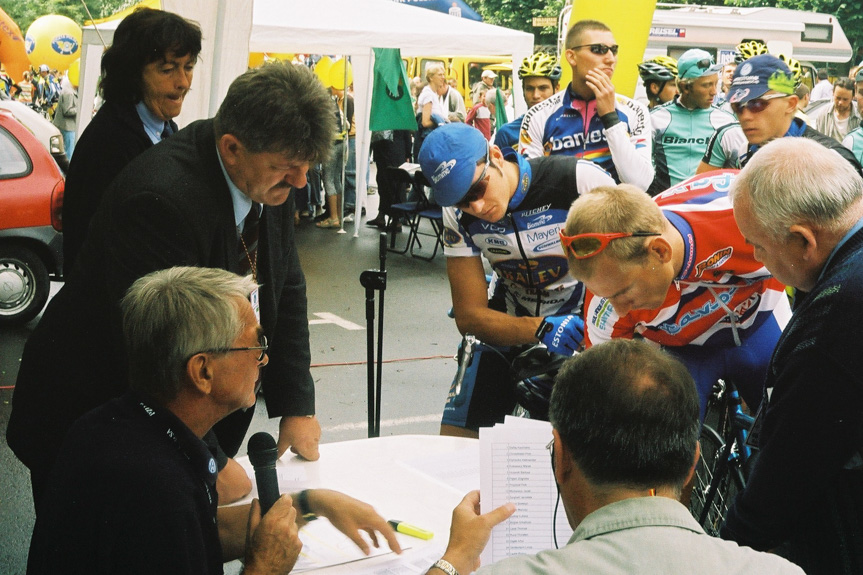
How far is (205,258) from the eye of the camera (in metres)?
2.11

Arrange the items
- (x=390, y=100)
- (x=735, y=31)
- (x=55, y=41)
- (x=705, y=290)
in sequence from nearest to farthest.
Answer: (x=705, y=290) < (x=390, y=100) < (x=735, y=31) < (x=55, y=41)

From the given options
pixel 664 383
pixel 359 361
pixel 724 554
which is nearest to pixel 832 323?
pixel 664 383

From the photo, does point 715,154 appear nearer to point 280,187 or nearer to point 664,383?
point 280,187

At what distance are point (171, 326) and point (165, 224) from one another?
41 cm

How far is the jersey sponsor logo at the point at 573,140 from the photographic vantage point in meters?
4.70

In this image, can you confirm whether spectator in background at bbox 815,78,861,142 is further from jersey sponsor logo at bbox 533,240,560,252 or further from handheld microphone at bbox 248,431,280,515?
handheld microphone at bbox 248,431,280,515

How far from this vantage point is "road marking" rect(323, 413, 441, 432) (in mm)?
4848

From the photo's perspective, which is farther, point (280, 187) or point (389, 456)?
point (389, 456)

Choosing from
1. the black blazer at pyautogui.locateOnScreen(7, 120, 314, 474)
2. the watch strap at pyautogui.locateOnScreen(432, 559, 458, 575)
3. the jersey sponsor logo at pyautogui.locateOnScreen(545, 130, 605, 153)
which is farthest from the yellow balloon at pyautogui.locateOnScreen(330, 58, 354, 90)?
the watch strap at pyautogui.locateOnScreen(432, 559, 458, 575)

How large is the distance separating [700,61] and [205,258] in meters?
4.78

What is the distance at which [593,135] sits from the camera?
15.5ft

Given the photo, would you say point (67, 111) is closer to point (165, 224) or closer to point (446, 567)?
point (165, 224)

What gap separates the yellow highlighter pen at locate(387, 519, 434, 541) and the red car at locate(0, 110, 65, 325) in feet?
17.2

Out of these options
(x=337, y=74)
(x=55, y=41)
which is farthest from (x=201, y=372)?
(x=55, y=41)
